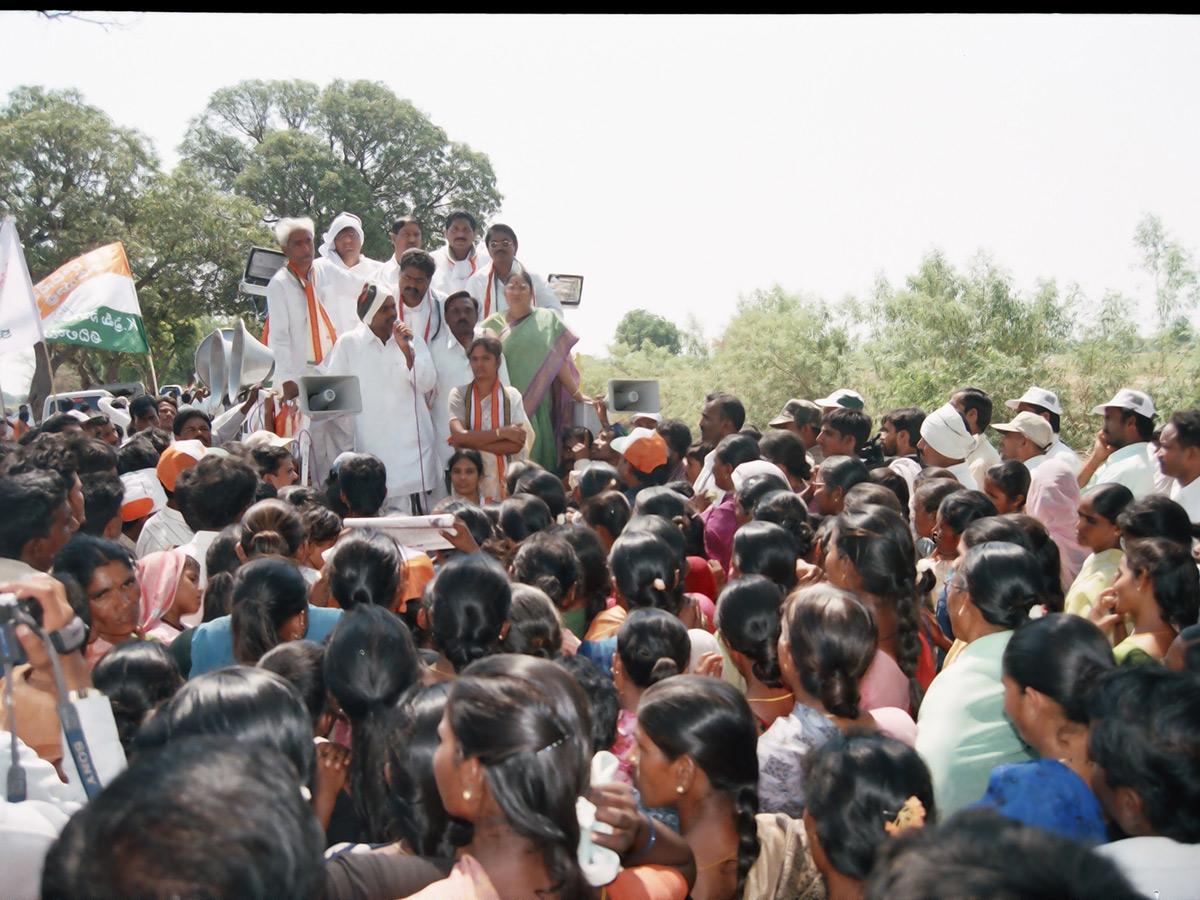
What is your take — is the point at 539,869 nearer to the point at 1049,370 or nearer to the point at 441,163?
the point at 1049,370

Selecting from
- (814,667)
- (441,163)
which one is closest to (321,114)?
(441,163)

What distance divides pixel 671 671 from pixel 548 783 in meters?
0.99

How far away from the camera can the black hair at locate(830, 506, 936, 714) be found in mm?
3055

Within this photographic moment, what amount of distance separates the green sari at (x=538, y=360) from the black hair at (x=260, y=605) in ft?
12.8

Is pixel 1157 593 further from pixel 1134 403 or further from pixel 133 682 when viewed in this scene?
pixel 133 682

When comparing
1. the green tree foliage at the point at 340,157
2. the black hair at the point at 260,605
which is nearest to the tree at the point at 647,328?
the green tree foliage at the point at 340,157

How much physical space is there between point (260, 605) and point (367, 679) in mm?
607

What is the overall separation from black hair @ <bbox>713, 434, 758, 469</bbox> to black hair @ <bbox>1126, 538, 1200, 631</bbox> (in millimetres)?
2136

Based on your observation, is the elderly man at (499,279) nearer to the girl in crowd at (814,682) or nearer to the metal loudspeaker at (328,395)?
the metal loudspeaker at (328,395)

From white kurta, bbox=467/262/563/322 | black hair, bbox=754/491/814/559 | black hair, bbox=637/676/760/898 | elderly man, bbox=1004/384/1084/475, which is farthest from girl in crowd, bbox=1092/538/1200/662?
white kurta, bbox=467/262/563/322

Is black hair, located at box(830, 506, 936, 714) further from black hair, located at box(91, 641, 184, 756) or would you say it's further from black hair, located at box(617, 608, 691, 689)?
black hair, located at box(91, 641, 184, 756)

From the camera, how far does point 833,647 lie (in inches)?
92.7

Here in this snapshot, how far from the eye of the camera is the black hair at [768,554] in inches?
129

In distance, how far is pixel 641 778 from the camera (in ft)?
6.73
